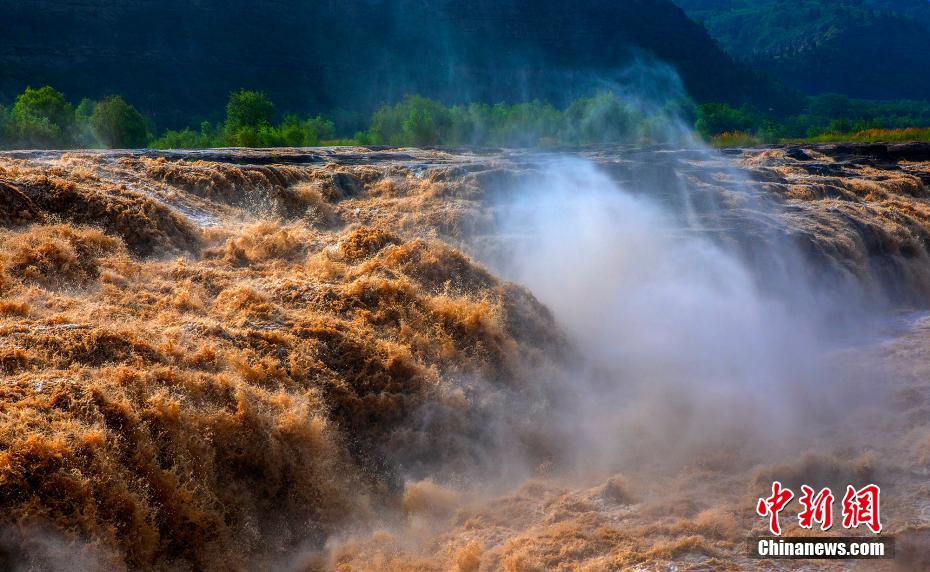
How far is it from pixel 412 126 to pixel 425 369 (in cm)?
2626

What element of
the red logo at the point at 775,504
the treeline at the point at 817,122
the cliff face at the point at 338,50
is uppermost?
the cliff face at the point at 338,50

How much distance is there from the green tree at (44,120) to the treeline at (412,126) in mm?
33

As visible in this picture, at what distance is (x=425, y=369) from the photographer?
8.10 m

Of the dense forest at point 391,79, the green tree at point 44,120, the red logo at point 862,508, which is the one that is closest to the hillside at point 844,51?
the dense forest at point 391,79

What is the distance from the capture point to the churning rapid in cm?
559

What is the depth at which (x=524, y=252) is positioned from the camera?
12562 millimetres

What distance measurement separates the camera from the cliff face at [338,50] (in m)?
46.5

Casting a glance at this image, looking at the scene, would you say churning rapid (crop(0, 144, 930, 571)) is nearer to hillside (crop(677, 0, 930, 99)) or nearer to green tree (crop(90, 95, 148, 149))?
green tree (crop(90, 95, 148, 149))

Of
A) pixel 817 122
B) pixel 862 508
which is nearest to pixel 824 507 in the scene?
pixel 862 508

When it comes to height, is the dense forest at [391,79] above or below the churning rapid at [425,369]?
above

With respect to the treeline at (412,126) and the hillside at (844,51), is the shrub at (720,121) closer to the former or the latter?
the treeline at (412,126)

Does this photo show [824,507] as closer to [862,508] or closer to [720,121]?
[862,508]

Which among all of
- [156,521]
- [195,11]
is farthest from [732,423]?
[195,11]

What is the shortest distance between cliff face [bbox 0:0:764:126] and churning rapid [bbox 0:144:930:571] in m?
38.1
